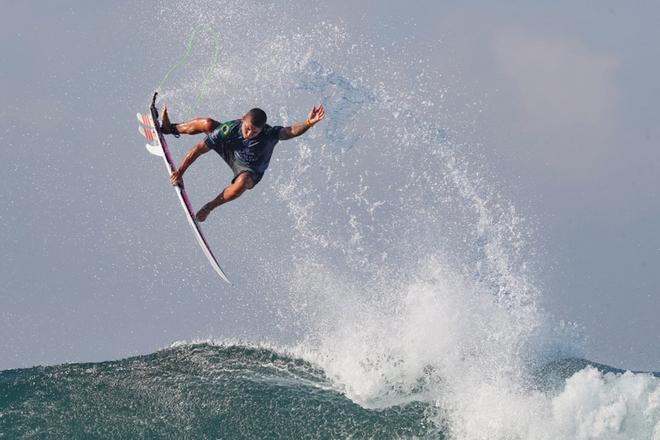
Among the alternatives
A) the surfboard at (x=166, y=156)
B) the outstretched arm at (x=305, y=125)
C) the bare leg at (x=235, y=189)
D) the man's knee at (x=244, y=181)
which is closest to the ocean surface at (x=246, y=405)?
the surfboard at (x=166, y=156)

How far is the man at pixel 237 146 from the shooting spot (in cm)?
1098

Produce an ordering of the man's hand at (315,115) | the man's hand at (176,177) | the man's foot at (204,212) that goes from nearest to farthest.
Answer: the man's hand at (315,115) < the man's hand at (176,177) < the man's foot at (204,212)

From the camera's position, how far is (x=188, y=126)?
11.2 meters

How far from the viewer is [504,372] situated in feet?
41.1

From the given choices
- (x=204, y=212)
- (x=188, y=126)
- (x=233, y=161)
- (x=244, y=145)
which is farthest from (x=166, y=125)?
(x=204, y=212)

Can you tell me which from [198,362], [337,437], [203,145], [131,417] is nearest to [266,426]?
[337,437]

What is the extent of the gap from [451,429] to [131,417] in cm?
464

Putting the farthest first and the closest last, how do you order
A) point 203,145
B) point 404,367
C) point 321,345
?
point 321,345 → point 404,367 → point 203,145

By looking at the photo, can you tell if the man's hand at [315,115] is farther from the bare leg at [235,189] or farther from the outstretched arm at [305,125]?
the bare leg at [235,189]

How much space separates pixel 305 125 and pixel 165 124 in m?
2.01

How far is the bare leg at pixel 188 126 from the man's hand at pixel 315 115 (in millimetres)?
1475

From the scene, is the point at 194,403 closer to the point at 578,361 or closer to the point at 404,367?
the point at 404,367

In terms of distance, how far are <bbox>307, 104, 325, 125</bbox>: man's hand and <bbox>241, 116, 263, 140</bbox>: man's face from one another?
0.82 metres

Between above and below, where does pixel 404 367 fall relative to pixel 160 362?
below
